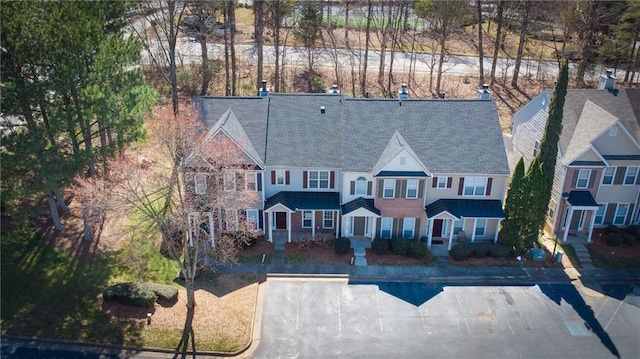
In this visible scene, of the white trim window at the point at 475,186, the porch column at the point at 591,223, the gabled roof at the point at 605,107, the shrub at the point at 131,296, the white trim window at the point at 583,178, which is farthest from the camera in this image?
the gabled roof at the point at 605,107

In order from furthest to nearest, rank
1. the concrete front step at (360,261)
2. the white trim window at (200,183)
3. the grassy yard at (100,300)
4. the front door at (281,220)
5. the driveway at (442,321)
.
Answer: the front door at (281,220) → the white trim window at (200,183) → the concrete front step at (360,261) → the grassy yard at (100,300) → the driveway at (442,321)

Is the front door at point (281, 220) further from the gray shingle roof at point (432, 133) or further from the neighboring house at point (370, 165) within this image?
the gray shingle roof at point (432, 133)

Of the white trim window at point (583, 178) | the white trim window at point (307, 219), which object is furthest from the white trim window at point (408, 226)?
the white trim window at point (583, 178)

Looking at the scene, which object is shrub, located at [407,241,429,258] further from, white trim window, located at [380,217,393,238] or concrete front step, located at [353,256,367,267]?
concrete front step, located at [353,256,367,267]

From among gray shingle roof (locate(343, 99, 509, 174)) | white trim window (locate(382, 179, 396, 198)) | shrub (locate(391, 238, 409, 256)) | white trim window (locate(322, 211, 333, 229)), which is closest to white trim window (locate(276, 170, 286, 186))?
white trim window (locate(322, 211, 333, 229))

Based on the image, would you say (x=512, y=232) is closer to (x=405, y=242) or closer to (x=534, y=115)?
(x=405, y=242)

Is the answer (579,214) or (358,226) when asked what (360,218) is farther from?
(579,214)
